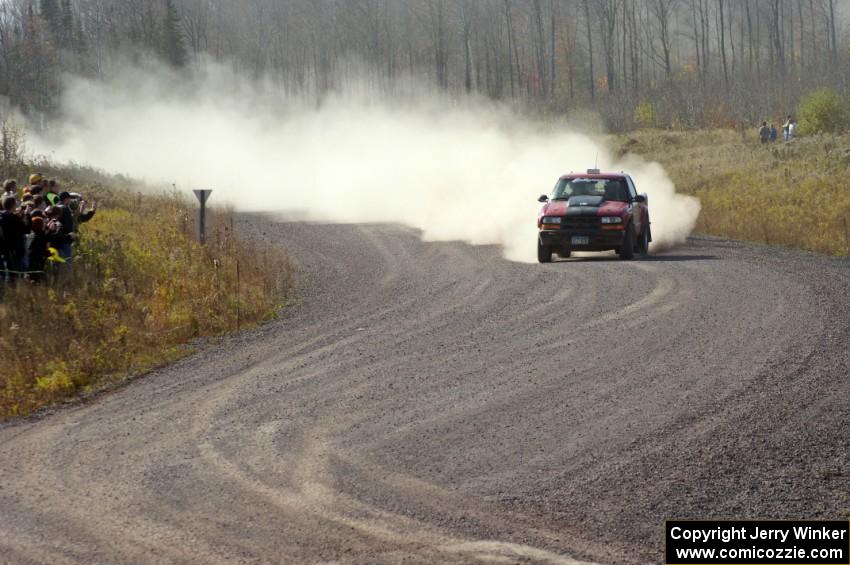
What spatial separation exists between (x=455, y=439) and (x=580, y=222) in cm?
1398

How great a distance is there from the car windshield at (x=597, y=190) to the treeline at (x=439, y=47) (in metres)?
48.4

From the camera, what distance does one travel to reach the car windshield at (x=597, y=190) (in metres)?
23.8

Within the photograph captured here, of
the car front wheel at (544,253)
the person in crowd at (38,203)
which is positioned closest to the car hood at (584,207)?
the car front wheel at (544,253)

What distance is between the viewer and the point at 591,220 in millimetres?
22828

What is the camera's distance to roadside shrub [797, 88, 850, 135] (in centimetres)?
5156

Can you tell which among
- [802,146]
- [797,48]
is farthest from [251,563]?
[797,48]

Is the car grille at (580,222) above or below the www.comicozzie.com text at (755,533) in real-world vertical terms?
above

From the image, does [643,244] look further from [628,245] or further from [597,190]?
[597,190]

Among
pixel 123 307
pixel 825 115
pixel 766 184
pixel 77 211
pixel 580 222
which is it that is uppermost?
pixel 825 115

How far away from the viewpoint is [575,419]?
392 inches

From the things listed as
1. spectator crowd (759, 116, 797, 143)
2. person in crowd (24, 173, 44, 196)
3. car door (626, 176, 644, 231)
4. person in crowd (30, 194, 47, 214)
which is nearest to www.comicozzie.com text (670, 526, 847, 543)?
person in crowd (30, 194, 47, 214)

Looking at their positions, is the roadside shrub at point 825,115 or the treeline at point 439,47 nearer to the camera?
the roadside shrub at point 825,115

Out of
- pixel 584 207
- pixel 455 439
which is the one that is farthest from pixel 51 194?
pixel 455 439

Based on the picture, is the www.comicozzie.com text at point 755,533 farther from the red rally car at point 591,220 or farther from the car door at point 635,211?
the car door at point 635,211
